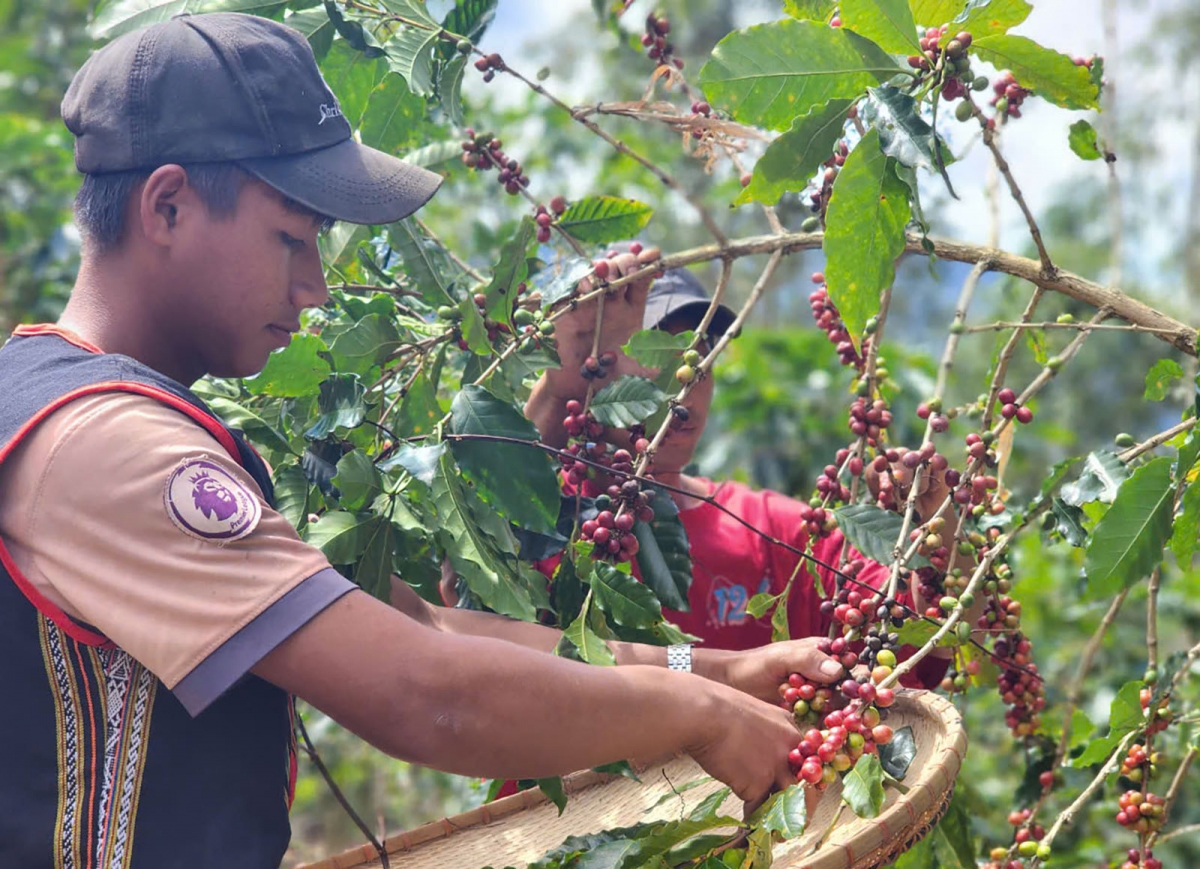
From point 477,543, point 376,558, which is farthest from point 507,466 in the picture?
point 376,558

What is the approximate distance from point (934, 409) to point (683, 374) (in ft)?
1.41

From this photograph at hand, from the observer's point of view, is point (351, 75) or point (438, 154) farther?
point (438, 154)

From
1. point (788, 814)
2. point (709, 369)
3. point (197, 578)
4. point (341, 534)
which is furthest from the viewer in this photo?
point (709, 369)

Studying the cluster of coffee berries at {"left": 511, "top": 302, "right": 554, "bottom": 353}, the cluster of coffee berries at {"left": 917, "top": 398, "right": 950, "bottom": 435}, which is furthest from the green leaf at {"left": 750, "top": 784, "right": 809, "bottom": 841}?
the cluster of coffee berries at {"left": 511, "top": 302, "right": 554, "bottom": 353}

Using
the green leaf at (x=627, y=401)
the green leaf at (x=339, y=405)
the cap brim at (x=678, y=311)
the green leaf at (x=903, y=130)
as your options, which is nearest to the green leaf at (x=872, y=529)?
the green leaf at (x=627, y=401)

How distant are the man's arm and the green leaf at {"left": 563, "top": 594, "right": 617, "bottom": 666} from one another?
8.0 inches

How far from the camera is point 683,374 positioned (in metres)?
2.08

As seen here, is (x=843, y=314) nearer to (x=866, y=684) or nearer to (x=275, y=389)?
(x=866, y=684)

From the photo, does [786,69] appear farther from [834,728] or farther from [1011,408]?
[834,728]

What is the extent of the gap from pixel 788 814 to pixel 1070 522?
692 mm

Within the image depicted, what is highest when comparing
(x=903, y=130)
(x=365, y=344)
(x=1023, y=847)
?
(x=903, y=130)

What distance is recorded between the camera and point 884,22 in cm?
166

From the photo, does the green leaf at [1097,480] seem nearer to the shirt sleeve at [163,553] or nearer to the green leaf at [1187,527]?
the green leaf at [1187,527]

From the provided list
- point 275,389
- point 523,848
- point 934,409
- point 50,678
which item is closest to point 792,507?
point 934,409
